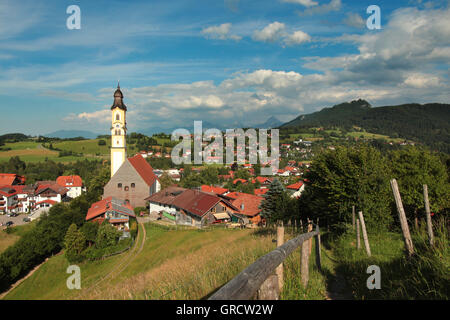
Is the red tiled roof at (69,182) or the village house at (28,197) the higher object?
the red tiled roof at (69,182)

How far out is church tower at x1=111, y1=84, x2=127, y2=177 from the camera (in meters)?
48.3

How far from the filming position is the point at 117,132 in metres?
48.5

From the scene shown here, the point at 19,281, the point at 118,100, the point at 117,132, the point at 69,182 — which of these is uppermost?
the point at 118,100

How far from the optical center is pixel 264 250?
22.2 ft

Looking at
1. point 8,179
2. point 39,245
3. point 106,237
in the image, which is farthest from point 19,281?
point 8,179

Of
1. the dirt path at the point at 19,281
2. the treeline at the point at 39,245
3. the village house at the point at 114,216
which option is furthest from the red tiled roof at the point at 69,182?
the dirt path at the point at 19,281

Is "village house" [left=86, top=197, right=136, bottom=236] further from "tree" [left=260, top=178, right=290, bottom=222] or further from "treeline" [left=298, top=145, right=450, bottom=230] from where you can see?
"treeline" [left=298, top=145, right=450, bottom=230]

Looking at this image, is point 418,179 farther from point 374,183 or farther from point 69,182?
point 69,182

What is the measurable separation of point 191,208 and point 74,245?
554 inches

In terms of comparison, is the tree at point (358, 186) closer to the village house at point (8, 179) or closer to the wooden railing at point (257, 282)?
the wooden railing at point (257, 282)

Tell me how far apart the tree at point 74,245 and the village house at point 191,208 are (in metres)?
12.4

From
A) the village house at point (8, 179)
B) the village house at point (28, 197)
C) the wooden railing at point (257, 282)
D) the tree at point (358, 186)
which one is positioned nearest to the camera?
the wooden railing at point (257, 282)

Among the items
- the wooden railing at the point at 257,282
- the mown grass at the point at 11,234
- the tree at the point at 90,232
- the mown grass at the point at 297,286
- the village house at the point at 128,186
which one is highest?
the wooden railing at the point at 257,282

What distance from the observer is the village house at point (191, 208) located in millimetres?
34062
